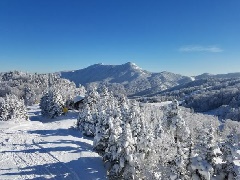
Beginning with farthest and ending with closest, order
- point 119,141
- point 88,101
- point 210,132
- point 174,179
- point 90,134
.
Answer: point 88,101 < point 90,134 < point 119,141 < point 210,132 < point 174,179

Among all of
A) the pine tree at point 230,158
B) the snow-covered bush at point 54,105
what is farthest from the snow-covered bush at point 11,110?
the pine tree at point 230,158

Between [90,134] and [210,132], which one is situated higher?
[210,132]

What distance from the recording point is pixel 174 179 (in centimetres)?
2812

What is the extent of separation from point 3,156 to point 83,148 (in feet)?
43.4

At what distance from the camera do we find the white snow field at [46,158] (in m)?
35.5

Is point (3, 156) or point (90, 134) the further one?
point (90, 134)

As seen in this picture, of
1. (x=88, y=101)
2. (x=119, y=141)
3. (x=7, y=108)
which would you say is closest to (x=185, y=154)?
(x=119, y=141)

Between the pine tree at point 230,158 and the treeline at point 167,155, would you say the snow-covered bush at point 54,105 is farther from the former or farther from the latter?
the pine tree at point 230,158

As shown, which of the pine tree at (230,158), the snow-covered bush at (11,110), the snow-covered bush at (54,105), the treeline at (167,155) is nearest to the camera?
the treeline at (167,155)

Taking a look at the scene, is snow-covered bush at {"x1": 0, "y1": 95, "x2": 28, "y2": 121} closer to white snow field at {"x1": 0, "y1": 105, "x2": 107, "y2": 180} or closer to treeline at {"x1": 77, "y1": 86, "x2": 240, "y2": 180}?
white snow field at {"x1": 0, "y1": 105, "x2": 107, "y2": 180}

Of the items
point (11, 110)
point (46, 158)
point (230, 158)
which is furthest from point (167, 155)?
point (11, 110)

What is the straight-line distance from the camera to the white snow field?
3549 cm

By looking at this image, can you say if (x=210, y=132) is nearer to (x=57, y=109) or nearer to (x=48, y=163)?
(x=48, y=163)

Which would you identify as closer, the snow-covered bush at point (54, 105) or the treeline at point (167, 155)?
the treeline at point (167, 155)
